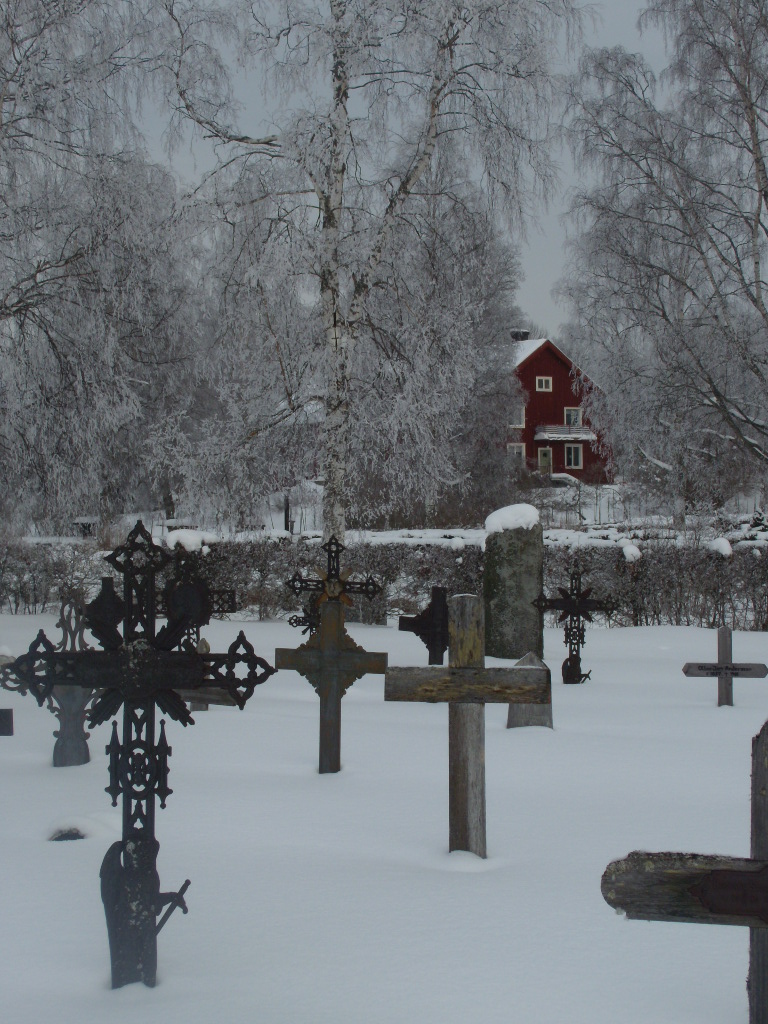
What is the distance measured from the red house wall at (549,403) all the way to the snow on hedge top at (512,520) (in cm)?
3161

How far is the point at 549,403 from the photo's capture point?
138 feet

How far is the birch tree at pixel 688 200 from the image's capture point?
1344cm

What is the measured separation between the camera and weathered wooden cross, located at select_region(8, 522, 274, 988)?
110 inches

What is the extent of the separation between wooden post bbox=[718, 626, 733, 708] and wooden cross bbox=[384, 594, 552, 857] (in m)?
3.87

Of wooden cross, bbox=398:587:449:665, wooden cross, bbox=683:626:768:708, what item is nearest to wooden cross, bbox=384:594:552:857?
wooden cross, bbox=683:626:768:708

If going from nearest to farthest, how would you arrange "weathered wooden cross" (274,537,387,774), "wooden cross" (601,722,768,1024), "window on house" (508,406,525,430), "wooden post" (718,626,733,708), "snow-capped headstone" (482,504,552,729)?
"wooden cross" (601,722,768,1024), "weathered wooden cross" (274,537,387,774), "wooden post" (718,626,733,708), "snow-capped headstone" (482,504,552,729), "window on house" (508,406,525,430)

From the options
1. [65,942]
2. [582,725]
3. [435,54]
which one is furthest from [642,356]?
[65,942]

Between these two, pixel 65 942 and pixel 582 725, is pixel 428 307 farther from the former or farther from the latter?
pixel 65 942

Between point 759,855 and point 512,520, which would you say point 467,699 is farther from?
point 512,520

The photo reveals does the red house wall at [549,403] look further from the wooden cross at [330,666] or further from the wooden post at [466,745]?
the wooden post at [466,745]

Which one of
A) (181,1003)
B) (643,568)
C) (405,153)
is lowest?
(181,1003)

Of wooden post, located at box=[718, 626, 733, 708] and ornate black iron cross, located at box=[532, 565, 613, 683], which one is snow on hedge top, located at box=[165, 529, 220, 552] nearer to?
ornate black iron cross, located at box=[532, 565, 613, 683]

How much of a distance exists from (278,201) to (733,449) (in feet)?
50.3

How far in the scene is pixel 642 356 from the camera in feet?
58.1
